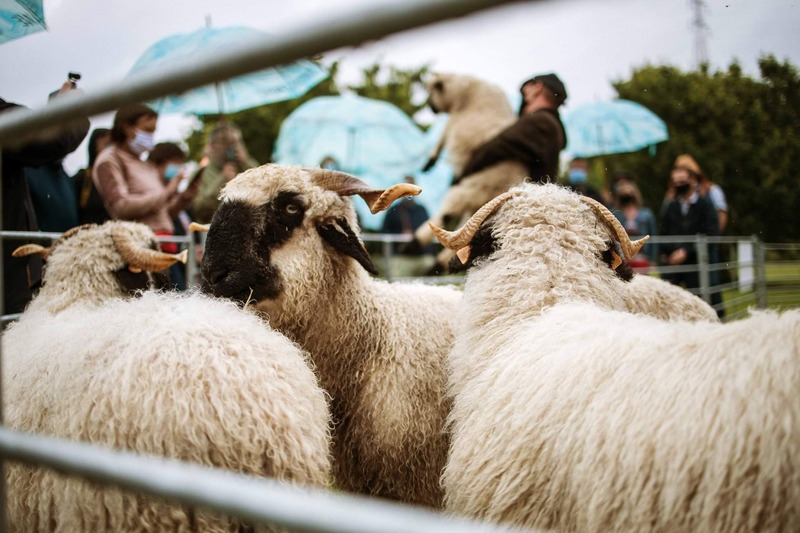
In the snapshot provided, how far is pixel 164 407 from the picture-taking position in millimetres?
1706

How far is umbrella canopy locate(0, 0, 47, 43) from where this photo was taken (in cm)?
313

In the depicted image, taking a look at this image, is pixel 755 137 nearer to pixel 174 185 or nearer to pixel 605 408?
pixel 605 408

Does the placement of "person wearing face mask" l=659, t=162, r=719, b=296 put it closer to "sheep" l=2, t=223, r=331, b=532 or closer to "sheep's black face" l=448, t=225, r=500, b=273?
"sheep's black face" l=448, t=225, r=500, b=273

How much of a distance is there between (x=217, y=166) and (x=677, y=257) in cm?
514

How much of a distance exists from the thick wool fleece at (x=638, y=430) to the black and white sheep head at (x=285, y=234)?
1.04 metres

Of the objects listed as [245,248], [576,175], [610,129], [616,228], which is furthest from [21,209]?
[610,129]

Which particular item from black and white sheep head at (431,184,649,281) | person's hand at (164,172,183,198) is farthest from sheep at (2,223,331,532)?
person's hand at (164,172,183,198)

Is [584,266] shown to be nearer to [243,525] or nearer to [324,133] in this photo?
[243,525]

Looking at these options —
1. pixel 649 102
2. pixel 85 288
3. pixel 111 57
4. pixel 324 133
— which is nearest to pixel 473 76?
pixel 111 57

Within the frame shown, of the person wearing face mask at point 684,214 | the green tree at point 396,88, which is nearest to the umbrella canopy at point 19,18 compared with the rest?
the person wearing face mask at point 684,214

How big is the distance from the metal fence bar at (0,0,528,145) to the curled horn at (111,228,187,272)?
250 cm

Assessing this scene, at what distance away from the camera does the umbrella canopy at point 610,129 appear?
911 cm

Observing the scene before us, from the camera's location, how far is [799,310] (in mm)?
1714

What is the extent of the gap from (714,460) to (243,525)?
121cm
